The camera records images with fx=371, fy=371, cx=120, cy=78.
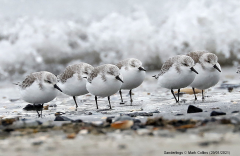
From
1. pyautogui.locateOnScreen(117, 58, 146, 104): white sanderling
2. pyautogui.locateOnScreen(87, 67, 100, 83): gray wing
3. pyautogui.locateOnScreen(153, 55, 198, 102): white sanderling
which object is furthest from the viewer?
pyautogui.locateOnScreen(117, 58, 146, 104): white sanderling

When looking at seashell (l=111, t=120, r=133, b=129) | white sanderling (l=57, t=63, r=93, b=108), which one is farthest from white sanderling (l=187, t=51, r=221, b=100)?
seashell (l=111, t=120, r=133, b=129)

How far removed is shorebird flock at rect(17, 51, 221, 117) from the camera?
5852 millimetres

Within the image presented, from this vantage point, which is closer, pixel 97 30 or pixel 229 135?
pixel 229 135

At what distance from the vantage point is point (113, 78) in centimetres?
591

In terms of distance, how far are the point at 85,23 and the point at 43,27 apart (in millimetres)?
1820

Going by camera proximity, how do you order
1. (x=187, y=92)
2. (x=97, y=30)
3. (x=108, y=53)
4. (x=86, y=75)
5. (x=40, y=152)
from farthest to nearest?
(x=97, y=30) < (x=108, y=53) < (x=187, y=92) < (x=86, y=75) < (x=40, y=152)

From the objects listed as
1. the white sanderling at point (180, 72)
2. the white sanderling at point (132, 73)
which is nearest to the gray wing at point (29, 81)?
the white sanderling at point (132, 73)

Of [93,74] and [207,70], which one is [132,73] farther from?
[207,70]

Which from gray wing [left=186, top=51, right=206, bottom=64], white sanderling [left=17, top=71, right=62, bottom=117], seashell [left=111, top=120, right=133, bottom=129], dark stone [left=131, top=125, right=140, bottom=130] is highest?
gray wing [left=186, top=51, right=206, bottom=64]

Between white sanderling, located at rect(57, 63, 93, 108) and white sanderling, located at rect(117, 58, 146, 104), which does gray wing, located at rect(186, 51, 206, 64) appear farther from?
white sanderling, located at rect(57, 63, 93, 108)

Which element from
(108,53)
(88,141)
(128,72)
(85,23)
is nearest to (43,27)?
(85,23)

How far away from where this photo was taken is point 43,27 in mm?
15859

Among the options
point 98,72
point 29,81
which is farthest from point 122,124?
point 29,81

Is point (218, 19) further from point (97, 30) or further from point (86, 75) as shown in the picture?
point (86, 75)
